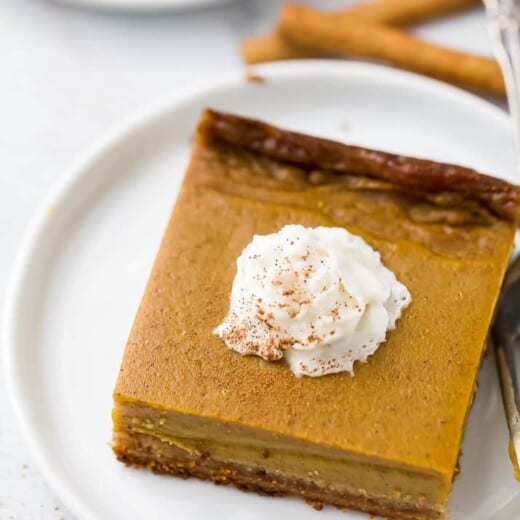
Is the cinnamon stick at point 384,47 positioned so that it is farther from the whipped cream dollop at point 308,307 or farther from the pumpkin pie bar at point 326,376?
the whipped cream dollop at point 308,307

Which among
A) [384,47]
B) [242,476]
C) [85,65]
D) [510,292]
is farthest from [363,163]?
[85,65]

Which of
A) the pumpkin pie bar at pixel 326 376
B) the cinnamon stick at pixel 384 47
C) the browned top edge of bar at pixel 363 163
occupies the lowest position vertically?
the pumpkin pie bar at pixel 326 376

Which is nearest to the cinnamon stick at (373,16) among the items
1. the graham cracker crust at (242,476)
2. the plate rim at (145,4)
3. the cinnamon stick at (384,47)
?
the cinnamon stick at (384,47)

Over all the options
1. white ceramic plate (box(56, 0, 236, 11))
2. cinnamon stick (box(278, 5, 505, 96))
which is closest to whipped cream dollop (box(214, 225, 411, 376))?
cinnamon stick (box(278, 5, 505, 96))

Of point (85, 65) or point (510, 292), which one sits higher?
point (85, 65)

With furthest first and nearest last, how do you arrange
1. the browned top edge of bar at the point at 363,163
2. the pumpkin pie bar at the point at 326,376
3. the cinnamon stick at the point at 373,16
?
the cinnamon stick at the point at 373,16, the browned top edge of bar at the point at 363,163, the pumpkin pie bar at the point at 326,376

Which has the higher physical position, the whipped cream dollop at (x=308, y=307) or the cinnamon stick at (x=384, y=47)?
the cinnamon stick at (x=384, y=47)

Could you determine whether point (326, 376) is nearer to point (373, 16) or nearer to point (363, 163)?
point (363, 163)
